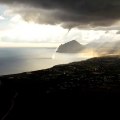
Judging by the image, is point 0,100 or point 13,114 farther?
point 0,100

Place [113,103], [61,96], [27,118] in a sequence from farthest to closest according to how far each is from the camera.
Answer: [61,96] → [113,103] → [27,118]

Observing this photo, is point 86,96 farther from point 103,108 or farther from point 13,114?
point 13,114

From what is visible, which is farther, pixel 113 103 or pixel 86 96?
pixel 86 96

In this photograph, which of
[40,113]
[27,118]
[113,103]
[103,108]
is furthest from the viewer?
[113,103]

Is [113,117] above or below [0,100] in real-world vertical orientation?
below

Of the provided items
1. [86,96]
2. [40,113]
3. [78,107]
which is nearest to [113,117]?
[78,107]

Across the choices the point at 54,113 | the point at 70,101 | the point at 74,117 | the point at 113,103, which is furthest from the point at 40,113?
the point at 113,103

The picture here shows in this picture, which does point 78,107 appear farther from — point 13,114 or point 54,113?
point 13,114

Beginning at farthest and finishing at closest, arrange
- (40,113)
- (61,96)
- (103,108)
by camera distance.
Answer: (61,96)
(103,108)
(40,113)

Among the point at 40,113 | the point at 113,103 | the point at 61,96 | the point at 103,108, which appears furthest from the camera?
the point at 61,96
